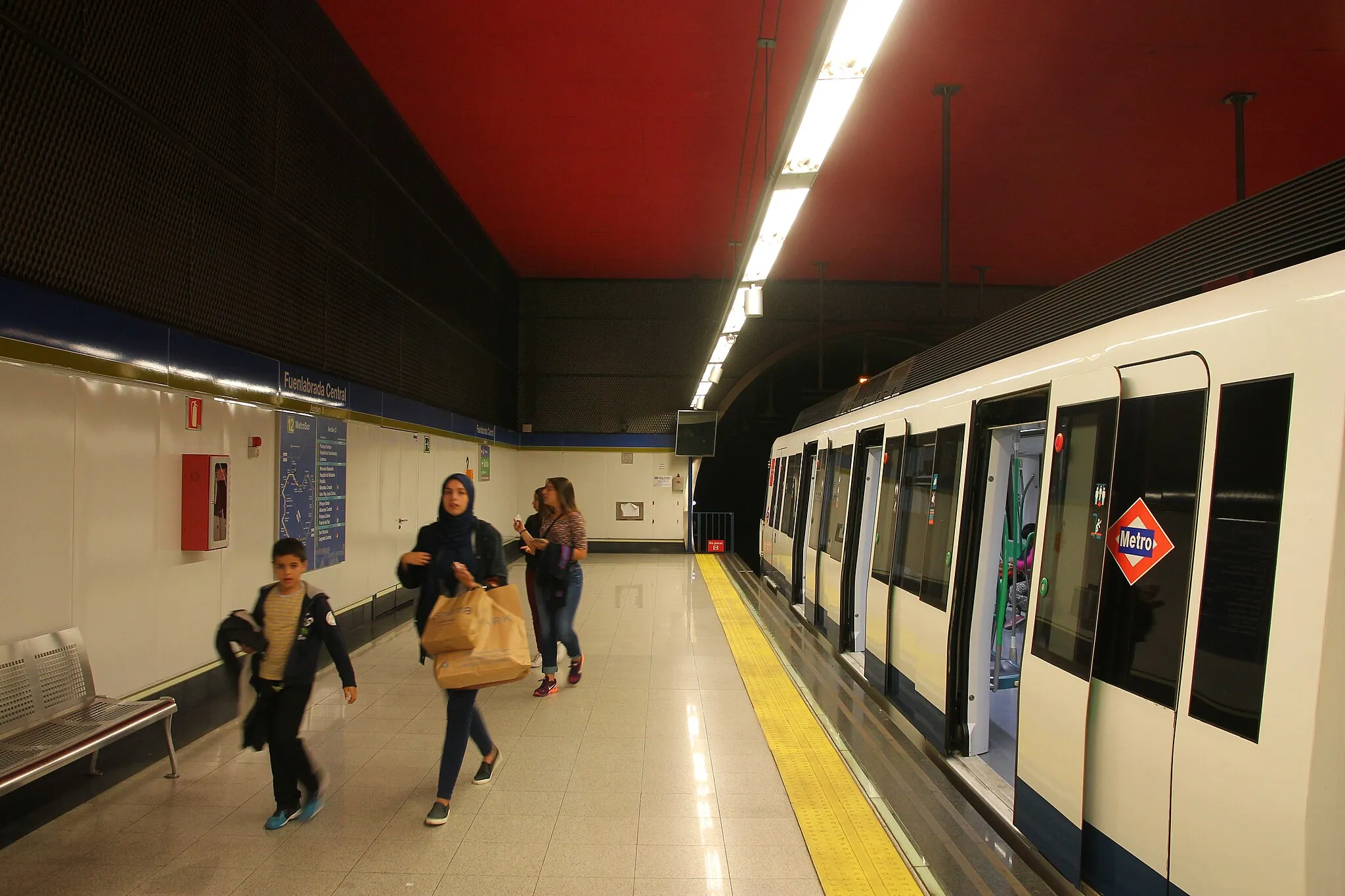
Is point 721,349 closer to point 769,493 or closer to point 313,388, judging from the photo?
point 769,493

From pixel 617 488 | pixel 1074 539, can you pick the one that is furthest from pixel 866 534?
pixel 617 488

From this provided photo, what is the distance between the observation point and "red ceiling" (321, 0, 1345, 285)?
5.38 meters

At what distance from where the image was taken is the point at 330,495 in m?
5.96

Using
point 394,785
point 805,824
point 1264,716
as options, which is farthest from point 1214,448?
point 394,785

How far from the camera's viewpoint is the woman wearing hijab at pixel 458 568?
3.29 meters

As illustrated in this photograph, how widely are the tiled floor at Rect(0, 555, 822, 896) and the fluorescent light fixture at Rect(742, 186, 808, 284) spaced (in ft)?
9.04

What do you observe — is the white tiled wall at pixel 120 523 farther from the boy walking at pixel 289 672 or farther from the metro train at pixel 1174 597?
the metro train at pixel 1174 597

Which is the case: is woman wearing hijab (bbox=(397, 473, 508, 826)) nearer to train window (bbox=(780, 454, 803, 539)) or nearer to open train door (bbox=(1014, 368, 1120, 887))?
open train door (bbox=(1014, 368, 1120, 887))

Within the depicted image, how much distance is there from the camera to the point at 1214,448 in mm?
2025

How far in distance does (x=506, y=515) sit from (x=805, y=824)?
1042cm

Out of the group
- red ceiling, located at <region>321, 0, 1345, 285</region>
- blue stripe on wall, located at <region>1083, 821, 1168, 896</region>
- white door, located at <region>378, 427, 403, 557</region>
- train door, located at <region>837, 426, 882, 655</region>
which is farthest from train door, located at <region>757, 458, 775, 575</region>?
blue stripe on wall, located at <region>1083, 821, 1168, 896</region>

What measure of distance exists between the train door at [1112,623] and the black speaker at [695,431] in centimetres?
1106

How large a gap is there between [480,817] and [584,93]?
553cm

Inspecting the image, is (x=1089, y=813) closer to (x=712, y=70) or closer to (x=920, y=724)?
(x=920, y=724)
